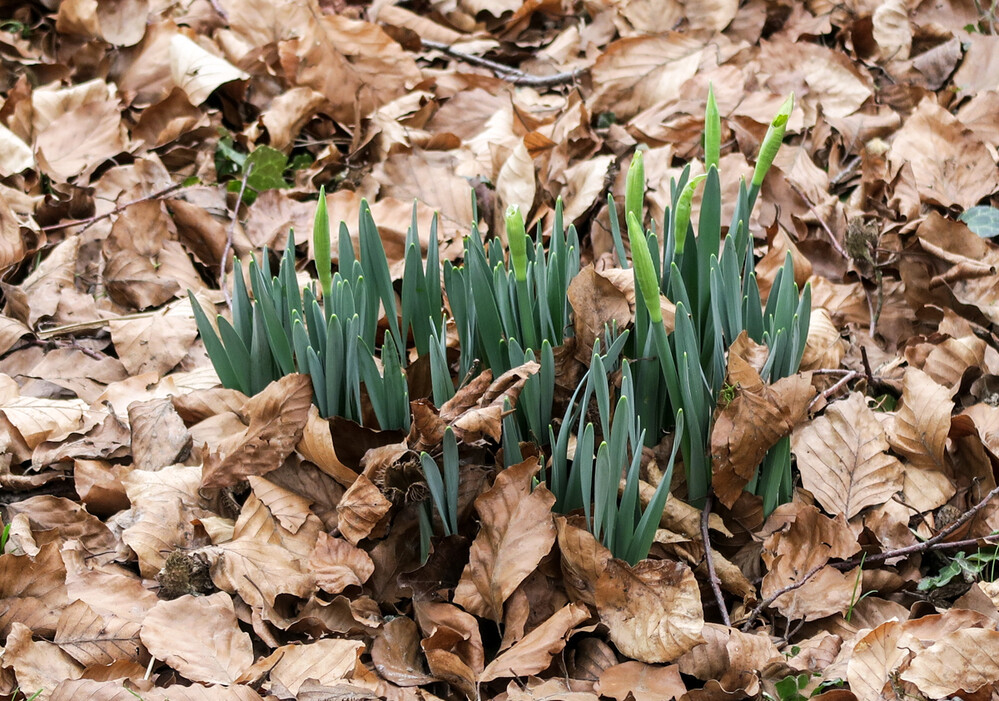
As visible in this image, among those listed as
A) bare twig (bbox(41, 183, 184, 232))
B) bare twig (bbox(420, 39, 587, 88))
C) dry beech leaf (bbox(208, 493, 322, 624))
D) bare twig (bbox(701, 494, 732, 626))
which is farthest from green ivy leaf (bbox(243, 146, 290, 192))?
bare twig (bbox(701, 494, 732, 626))

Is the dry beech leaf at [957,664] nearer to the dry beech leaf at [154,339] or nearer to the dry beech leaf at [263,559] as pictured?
the dry beech leaf at [263,559]

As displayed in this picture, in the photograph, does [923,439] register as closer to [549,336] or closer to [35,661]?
[549,336]

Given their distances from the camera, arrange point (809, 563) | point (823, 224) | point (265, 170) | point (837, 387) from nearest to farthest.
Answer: point (809, 563), point (837, 387), point (823, 224), point (265, 170)

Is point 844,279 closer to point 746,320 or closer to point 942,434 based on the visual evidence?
point 942,434

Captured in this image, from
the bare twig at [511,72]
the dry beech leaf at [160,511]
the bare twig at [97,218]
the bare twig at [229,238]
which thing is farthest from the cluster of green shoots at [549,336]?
the bare twig at [511,72]

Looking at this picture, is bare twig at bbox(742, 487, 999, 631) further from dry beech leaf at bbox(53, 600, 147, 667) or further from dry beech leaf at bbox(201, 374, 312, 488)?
dry beech leaf at bbox(53, 600, 147, 667)

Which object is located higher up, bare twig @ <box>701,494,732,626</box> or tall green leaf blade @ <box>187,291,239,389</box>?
tall green leaf blade @ <box>187,291,239,389</box>

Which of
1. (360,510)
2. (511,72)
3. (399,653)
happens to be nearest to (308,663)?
(399,653)
